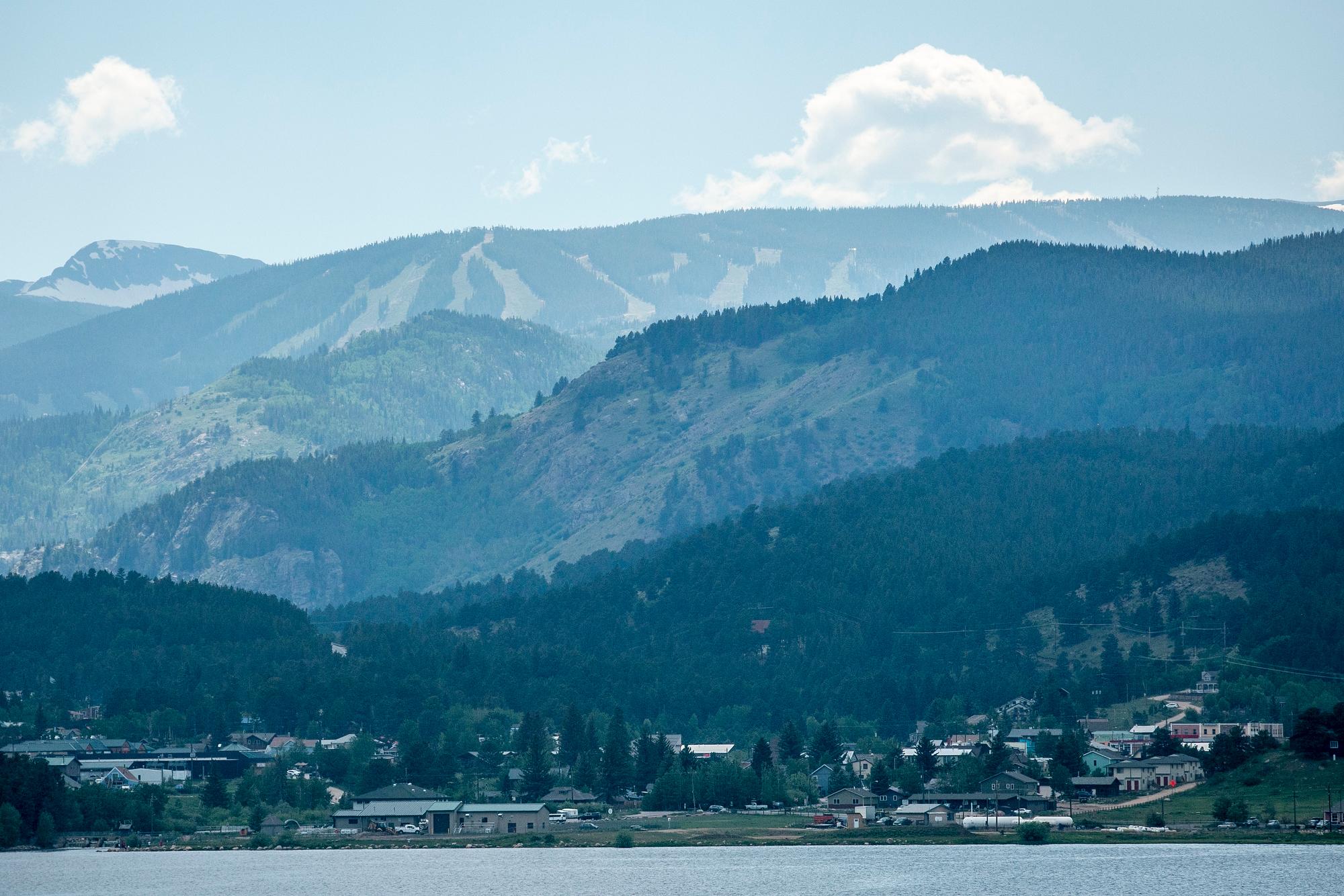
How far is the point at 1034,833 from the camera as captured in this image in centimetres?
19075

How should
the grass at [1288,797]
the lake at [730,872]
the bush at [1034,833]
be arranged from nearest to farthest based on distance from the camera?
the lake at [730,872] < the grass at [1288,797] < the bush at [1034,833]

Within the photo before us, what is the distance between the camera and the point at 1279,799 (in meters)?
194

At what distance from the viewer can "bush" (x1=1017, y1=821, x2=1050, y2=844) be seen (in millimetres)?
190375

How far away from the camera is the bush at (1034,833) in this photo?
190375mm

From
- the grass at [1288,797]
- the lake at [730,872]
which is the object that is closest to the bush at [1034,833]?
the lake at [730,872]

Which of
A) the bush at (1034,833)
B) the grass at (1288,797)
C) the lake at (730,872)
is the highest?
the grass at (1288,797)

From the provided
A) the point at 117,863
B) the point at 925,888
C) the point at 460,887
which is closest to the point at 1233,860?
the point at 925,888

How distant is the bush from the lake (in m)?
1.16

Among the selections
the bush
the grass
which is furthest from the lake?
the grass

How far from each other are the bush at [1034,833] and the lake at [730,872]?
1.16 meters

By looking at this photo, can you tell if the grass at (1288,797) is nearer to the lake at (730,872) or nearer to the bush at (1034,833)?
the bush at (1034,833)

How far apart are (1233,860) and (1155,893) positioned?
16.8 metres

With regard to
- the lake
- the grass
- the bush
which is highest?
the grass

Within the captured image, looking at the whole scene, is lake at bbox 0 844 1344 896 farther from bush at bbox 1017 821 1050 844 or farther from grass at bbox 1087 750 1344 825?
grass at bbox 1087 750 1344 825
